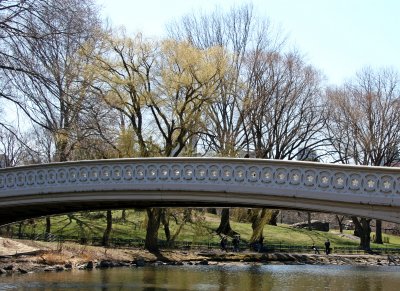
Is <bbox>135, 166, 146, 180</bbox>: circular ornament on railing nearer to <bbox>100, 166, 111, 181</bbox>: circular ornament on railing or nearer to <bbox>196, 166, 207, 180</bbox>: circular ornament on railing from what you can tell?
<bbox>100, 166, 111, 181</bbox>: circular ornament on railing

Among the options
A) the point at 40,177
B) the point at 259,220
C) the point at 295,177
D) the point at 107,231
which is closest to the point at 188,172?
the point at 295,177

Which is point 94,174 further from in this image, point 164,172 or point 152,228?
point 152,228

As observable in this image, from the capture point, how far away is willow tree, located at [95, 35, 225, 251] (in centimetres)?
3231

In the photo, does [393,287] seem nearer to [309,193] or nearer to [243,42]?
[309,193]

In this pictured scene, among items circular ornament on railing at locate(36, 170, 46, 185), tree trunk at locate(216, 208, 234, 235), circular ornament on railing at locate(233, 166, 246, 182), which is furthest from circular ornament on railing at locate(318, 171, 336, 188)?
tree trunk at locate(216, 208, 234, 235)

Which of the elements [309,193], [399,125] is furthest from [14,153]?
[309,193]

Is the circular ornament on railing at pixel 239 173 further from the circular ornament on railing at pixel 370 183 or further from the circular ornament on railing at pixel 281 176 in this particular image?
the circular ornament on railing at pixel 370 183

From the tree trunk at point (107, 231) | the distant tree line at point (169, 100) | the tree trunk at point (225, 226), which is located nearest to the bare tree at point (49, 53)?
the distant tree line at point (169, 100)

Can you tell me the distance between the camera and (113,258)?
95.4 feet

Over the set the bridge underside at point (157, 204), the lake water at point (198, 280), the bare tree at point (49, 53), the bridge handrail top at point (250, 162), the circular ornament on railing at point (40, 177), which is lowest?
the lake water at point (198, 280)

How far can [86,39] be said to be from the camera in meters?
18.2

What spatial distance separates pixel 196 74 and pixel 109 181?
44.4 feet

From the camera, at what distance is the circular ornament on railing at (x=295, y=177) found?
1734 cm

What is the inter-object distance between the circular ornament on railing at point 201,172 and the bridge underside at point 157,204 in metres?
0.45
